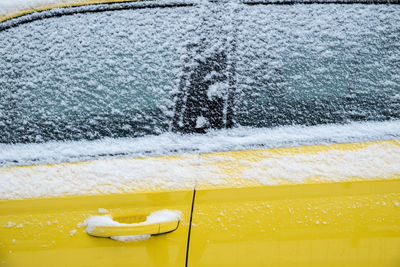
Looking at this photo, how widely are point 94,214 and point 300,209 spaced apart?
0.65 metres

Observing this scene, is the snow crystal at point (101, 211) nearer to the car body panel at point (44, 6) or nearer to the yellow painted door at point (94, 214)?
the yellow painted door at point (94, 214)

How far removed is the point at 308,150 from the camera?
1084 mm

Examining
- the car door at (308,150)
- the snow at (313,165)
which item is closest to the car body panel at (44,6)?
the car door at (308,150)

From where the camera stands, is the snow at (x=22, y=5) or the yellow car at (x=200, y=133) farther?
the snow at (x=22, y=5)

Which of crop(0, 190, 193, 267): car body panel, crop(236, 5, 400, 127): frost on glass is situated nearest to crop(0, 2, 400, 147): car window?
crop(236, 5, 400, 127): frost on glass

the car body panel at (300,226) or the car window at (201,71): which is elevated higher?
the car window at (201,71)

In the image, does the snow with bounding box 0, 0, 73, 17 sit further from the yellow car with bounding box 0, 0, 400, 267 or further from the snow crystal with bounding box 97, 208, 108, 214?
the snow crystal with bounding box 97, 208, 108, 214

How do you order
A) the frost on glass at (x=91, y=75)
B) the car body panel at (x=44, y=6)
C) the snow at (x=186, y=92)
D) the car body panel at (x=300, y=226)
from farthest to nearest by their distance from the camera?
the car body panel at (x=44, y=6) → the frost on glass at (x=91, y=75) → the snow at (x=186, y=92) → the car body panel at (x=300, y=226)

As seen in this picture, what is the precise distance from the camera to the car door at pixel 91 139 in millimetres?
997

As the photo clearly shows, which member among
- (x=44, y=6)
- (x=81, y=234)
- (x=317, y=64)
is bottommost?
(x=81, y=234)

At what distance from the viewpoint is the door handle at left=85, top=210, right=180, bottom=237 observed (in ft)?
3.19

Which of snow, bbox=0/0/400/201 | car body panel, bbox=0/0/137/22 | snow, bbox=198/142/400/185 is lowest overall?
snow, bbox=198/142/400/185

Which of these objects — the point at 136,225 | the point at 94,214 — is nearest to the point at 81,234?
the point at 94,214

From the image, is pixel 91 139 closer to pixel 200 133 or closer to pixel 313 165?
pixel 200 133
